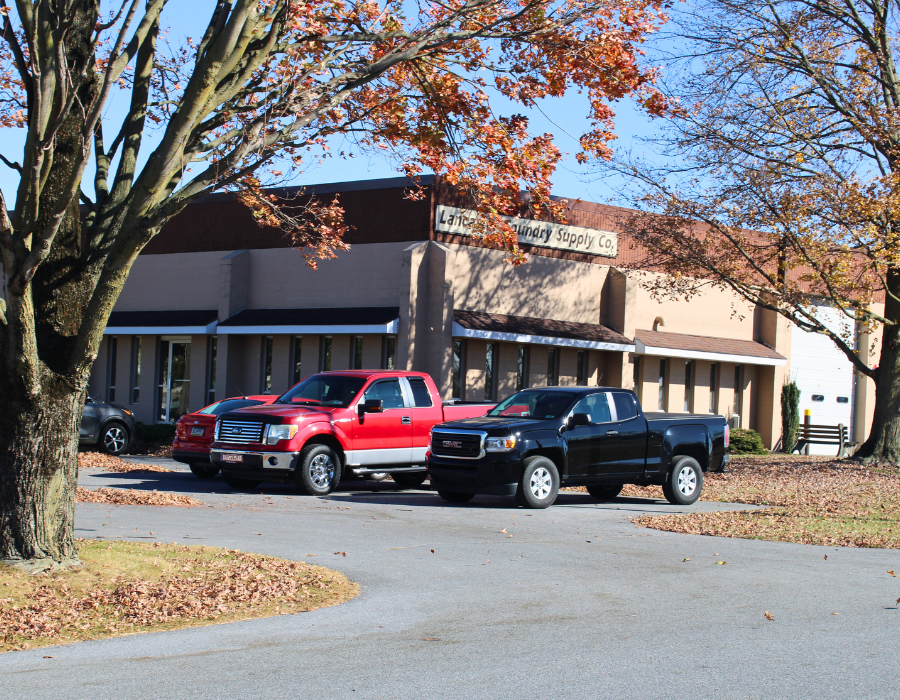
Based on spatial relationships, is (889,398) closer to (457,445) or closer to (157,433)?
(457,445)

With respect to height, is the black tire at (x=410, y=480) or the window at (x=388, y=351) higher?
the window at (x=388, y=351)

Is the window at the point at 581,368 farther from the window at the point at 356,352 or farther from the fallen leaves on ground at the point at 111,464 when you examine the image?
the fallen leaves on ground at the point at 111,464

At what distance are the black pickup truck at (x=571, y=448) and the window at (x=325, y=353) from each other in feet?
38.6

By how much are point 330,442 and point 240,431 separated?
58.1 inches

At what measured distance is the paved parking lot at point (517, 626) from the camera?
243 inches

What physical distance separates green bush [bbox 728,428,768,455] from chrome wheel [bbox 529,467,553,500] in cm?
1627

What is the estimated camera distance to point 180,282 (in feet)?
103

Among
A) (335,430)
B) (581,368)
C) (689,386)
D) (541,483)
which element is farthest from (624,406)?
(689,386)

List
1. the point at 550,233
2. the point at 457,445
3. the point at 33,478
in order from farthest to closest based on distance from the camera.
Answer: the point at 550,233
the point at 457,445
the point at 33,478

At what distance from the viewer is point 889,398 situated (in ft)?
81.6

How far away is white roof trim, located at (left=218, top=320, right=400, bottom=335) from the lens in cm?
2536

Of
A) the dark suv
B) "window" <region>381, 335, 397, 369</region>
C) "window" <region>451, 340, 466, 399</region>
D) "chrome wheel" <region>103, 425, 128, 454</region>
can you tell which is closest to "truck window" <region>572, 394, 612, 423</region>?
"window" <region>451, 340, 466, 399</region>

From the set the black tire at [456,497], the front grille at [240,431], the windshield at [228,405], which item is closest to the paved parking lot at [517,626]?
the black tire at [456,497]

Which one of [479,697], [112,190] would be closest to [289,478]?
[112,190]
